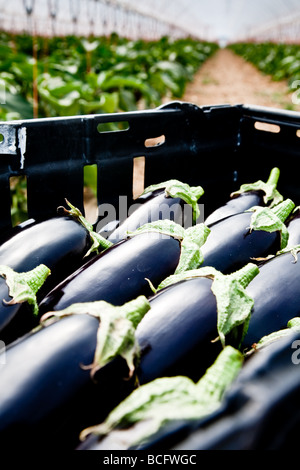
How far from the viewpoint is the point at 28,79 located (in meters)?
3.76

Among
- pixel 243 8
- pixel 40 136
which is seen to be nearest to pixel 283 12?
pixel 243 8

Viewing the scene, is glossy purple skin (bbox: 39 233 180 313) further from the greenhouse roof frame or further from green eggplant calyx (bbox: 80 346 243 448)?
the greenhouse roof frame

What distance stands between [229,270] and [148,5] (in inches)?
1134

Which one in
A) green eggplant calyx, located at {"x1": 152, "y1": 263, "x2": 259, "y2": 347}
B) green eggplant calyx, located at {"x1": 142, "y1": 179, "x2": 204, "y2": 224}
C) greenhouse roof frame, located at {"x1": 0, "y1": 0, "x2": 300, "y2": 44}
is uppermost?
greenhouse roof frame, located at {"x1": 0, "y1": 0, "x2": 300, "y2": 44}

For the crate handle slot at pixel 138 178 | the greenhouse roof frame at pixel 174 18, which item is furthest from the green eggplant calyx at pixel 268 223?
the greenhouse roof frame at pixel 174 18

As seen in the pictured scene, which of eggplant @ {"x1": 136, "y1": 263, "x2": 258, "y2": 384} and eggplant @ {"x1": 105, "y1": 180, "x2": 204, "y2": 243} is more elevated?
eggplant @ {"x1": 105, "y1": 180, "x2": 204, "y2": 243}

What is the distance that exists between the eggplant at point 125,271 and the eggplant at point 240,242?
0.09m

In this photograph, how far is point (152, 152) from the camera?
4.61 feet

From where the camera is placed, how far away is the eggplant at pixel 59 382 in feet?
1.91

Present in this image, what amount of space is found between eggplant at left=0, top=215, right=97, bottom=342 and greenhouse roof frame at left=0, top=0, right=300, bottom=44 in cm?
1624

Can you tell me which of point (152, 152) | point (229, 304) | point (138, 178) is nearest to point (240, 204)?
point (152, 152)

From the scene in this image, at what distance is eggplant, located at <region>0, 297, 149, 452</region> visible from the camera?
1.91 ft

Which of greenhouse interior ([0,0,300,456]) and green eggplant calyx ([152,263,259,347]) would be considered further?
green eggplant calyx ([152,263,259,347])

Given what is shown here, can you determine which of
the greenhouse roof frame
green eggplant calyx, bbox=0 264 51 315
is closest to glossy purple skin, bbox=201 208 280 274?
green eggplant calyx, bbox=0 264 51 315
